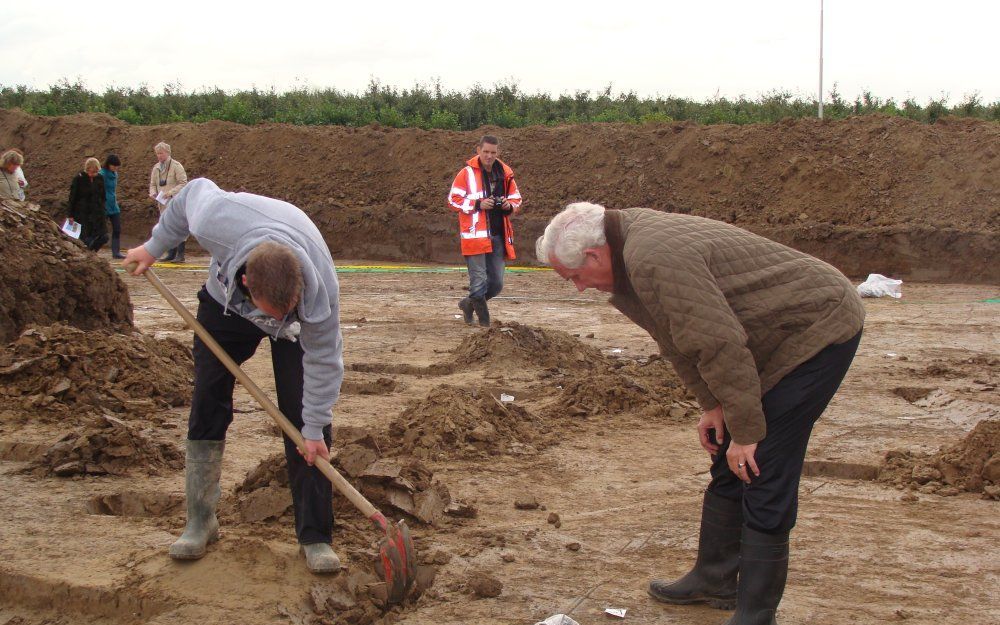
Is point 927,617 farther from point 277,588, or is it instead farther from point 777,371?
point 277,588

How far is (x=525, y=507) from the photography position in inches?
203

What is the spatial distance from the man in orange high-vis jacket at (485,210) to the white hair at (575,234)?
6550 mm

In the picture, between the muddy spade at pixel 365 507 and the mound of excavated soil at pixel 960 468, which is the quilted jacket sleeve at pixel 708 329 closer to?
the muddy spade at pixel 365 507

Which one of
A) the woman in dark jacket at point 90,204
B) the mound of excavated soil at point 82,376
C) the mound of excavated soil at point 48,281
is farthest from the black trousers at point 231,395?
the woman in dark jacket at point 90,204

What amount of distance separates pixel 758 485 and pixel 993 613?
1280 millimetres

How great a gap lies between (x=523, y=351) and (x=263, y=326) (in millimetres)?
5190

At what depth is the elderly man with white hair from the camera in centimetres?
316

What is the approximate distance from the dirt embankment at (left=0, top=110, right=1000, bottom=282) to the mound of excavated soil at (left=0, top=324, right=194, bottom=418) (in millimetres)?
12249

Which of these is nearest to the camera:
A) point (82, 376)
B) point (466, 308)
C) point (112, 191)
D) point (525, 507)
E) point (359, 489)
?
point (359, 489)

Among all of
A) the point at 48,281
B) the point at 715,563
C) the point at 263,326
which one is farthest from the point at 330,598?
the point at 48,281

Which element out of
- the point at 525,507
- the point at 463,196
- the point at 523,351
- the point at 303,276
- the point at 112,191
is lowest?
the point at 525,507

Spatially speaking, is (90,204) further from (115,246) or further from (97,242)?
(115,246)

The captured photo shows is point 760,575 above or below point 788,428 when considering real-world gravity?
below

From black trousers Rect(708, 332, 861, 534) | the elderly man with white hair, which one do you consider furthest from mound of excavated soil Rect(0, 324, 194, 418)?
black trousers Rect(708, 332, 861, 534)
